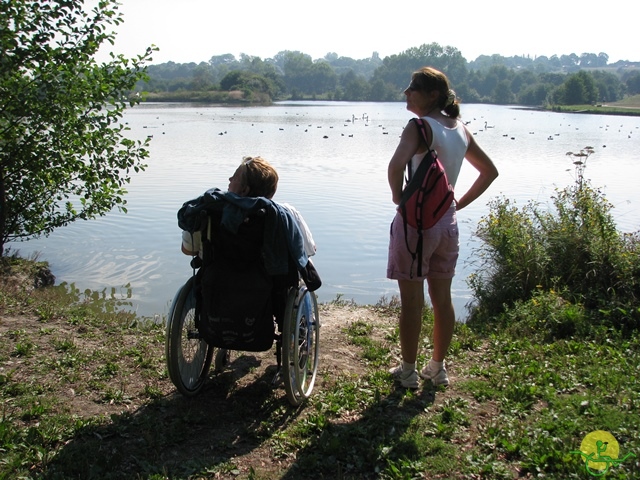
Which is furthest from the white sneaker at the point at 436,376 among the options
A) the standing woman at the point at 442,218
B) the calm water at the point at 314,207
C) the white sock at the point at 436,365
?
the calm water at the point at 314,207

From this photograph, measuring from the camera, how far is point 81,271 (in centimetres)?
1045

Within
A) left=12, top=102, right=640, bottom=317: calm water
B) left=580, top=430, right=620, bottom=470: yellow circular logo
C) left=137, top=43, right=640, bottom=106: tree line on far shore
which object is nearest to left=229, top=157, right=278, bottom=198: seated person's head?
left=580, top=430, right=620, bottom=470: yellow circular logo

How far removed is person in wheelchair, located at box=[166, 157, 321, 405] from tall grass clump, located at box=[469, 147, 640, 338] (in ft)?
9.63

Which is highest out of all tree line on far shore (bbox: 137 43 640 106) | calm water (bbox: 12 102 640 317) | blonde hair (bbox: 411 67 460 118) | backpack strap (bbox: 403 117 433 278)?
tree line on far shore (bbox: 137 43 640 106)

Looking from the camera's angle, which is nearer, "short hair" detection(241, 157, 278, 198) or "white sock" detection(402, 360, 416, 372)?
"short hair" detection(241, 157, 278, 198)

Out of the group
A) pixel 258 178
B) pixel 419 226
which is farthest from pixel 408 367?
pixel 258 178

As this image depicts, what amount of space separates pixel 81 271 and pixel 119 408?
7.15 meters

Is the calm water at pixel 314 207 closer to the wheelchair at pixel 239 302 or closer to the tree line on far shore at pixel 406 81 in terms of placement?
the wheelchair at pixel 239 302

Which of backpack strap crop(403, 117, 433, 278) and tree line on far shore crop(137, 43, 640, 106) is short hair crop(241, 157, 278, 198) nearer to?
backpack strap crop(403, 117, 433, 278)

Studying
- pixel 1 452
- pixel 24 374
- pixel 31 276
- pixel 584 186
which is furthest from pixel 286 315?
pixel 31 276

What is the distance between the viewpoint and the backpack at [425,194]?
3.75m

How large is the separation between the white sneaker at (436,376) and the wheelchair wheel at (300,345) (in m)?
0.76

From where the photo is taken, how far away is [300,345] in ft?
13.6

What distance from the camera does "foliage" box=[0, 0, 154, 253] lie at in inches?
297
